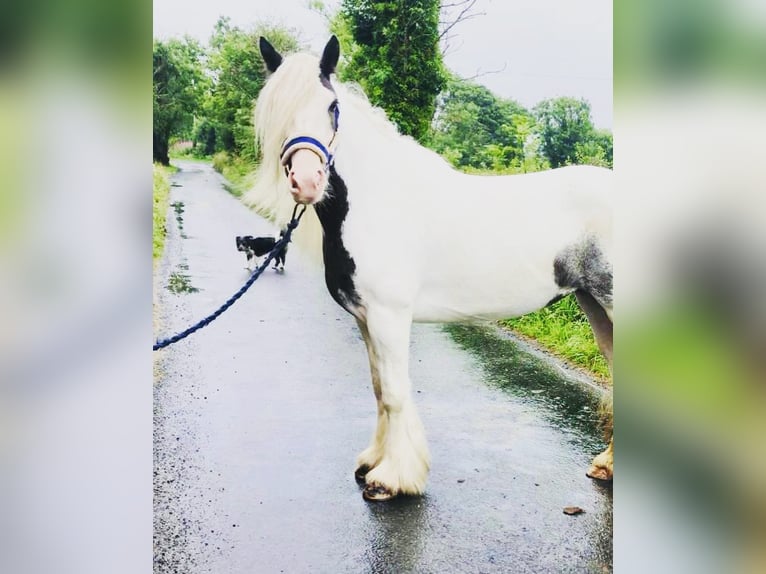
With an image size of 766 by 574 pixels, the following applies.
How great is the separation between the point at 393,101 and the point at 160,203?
50.3 inches

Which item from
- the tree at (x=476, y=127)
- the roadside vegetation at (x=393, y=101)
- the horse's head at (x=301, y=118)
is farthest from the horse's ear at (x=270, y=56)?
the tree at (x=476, y=127)

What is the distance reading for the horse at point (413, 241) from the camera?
2836 mm

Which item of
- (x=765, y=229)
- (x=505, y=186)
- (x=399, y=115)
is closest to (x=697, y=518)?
(x=765, y=229)

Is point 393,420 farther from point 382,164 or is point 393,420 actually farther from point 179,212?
point 179,212

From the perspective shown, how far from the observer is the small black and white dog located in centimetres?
321

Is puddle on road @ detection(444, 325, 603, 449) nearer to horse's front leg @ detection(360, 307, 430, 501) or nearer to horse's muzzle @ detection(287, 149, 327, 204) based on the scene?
horse's front leg @ detection(360, 307, 430, 501)

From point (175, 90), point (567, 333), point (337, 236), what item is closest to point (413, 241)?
point (337, 236)

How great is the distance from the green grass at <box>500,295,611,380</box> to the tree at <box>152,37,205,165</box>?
2.17 m

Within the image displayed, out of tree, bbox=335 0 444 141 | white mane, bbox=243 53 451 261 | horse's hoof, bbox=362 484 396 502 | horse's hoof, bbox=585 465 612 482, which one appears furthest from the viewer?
horse's hoof, bbox=585 465 612 482

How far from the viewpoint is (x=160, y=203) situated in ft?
10.3

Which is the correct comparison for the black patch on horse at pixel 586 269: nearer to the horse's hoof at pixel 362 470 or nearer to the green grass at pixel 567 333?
the green grass at pixel 567 333

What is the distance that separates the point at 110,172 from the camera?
5.77 ft

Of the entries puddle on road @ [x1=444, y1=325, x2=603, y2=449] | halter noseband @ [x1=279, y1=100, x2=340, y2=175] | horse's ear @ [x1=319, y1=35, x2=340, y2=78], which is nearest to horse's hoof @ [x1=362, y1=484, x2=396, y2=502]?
puddle on road @ [x1=444, y1=325, x2=603, y2=449]

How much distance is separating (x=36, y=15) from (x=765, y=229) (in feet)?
6.41
